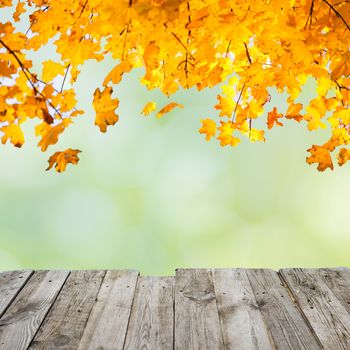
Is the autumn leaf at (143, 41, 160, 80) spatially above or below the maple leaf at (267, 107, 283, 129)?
below

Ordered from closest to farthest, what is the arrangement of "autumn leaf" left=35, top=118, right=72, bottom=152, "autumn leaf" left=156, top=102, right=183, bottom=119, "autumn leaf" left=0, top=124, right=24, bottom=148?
"autumn leaf" left=35, top=118, right=72, bottom=152 < "autumn leaf" left=0, top=124, right=24, bottom=148 < "autumn leaf" left=156, top=102, right=183, bottom=119

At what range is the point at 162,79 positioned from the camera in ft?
8.63

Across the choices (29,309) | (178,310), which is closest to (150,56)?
(178,310)

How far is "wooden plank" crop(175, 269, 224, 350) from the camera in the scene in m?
1.91

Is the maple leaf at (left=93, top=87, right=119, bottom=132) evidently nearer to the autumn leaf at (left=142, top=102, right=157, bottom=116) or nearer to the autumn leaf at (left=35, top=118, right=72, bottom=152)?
the autumn leaf at (left=35, top=118, right=72, bottom=152)

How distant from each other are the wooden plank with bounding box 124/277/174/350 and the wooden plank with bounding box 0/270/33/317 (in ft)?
1.75

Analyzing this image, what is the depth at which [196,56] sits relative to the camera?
7.49ft

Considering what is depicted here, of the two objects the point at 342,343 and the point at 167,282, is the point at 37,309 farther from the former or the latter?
the point at 342,343

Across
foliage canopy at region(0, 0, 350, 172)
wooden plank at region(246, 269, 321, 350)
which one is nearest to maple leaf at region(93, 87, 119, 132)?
foliage canopy at region(0, 0, 350, 172)

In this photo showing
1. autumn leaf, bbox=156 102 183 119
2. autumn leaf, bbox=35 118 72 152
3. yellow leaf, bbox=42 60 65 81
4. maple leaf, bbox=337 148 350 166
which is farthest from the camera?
maple leaf, bbox=337 148 350 166

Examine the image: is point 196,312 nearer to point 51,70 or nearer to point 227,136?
point 227,136

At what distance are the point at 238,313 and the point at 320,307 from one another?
364mm

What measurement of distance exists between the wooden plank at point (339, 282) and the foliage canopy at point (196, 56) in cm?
58

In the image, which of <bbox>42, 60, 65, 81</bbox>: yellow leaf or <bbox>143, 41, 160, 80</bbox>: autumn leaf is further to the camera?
<bbox>42, 60, 65, 81</bbox>: yellow leaf
